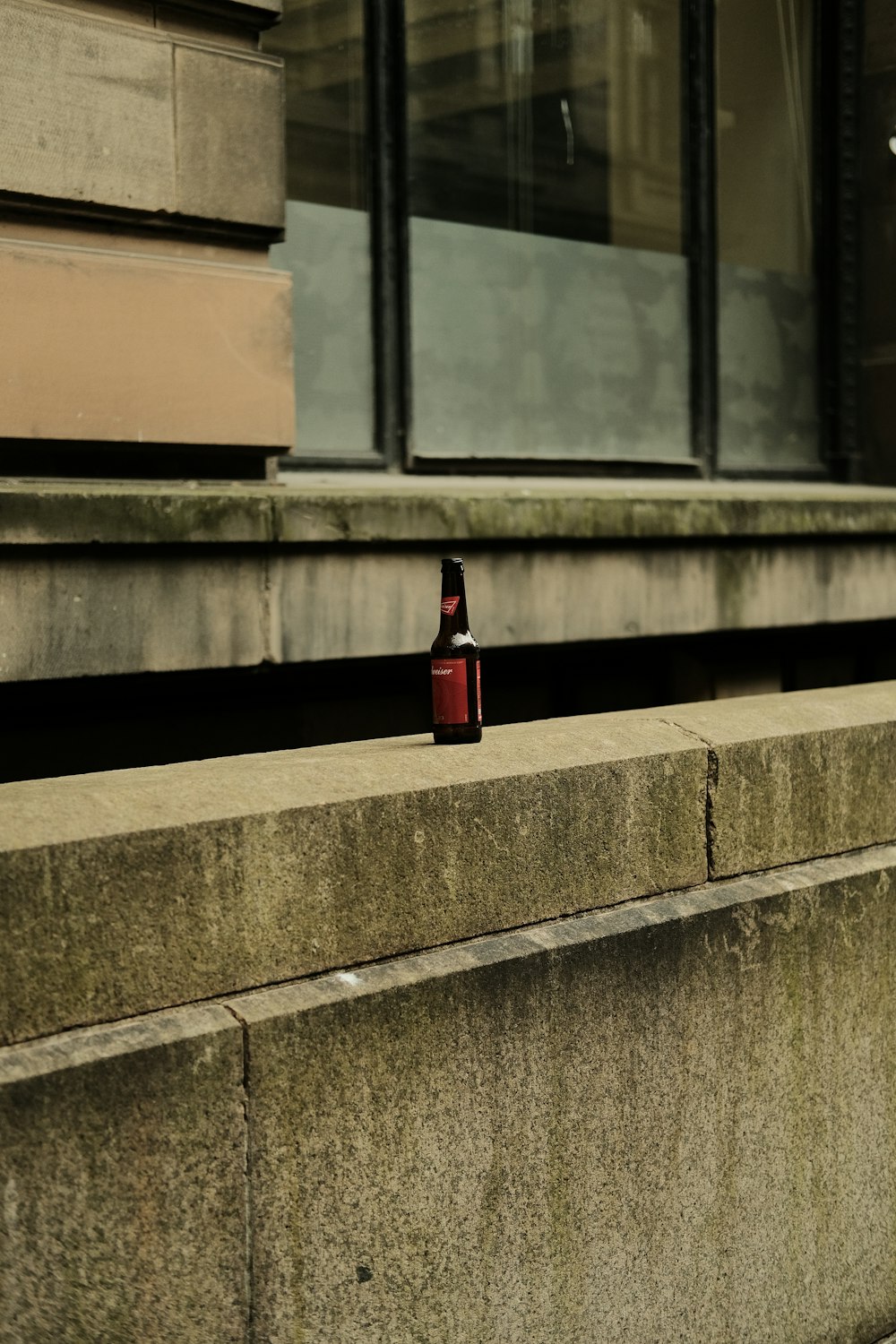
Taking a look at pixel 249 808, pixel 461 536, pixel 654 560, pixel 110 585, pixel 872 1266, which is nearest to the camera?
pixel 249 808

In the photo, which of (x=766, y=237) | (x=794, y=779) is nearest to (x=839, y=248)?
→ (x=766, y=237)

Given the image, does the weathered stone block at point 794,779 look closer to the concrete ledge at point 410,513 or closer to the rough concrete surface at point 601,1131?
the rough concrete surface at point 601,1131

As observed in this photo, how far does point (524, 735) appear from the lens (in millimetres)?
4082

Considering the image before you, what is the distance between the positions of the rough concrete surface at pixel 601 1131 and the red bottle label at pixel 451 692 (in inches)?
26.4

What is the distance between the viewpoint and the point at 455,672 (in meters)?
4.02

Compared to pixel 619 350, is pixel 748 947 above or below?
below

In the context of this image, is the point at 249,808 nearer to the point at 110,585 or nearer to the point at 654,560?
the point at 110,585

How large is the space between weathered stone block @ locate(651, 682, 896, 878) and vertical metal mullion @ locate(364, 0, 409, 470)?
94.0 inches

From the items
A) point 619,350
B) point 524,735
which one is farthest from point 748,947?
point 619,350

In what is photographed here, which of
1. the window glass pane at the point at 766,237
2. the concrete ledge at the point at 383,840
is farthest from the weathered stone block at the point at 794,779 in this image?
the window glass pane at the point at 766,237

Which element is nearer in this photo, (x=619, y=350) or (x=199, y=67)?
(x=199, y=67)

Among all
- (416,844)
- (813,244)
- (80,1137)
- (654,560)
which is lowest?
(80,1137)

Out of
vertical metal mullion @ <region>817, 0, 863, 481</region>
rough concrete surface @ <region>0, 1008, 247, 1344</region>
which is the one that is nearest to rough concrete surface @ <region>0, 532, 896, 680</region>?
vertical metal mullion @ <region>817, 0, 863, 481</region>

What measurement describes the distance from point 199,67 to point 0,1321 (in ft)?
12.8
